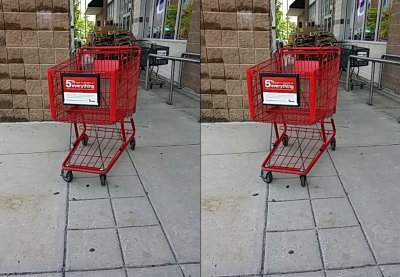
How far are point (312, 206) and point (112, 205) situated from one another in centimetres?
143

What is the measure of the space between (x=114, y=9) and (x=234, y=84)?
1702mm

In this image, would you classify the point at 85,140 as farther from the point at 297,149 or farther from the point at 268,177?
the point at 297,149

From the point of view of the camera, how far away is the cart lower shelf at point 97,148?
144 inches

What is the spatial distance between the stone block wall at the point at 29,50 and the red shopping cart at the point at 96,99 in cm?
79

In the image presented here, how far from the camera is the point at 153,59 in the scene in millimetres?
4355

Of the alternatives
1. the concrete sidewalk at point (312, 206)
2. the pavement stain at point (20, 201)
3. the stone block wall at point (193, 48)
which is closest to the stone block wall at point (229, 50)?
the concrete sidewalk at point (312, 206)

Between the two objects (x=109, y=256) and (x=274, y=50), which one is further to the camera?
(x=274, y=50)

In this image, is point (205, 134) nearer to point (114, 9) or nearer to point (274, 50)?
point (274, 50)

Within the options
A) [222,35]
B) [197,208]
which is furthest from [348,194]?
[222,35]

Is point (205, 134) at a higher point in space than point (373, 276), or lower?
higher

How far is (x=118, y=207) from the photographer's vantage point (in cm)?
332

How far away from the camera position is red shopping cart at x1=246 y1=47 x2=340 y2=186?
332 cm

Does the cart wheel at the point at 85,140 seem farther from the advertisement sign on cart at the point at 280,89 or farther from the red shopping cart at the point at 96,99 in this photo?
the advertisement sign on cart at the point at 280,89

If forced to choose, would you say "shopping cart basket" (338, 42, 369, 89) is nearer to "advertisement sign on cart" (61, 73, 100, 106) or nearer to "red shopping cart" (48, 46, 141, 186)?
"red shopping cart" (48, 46, 141, 186)
